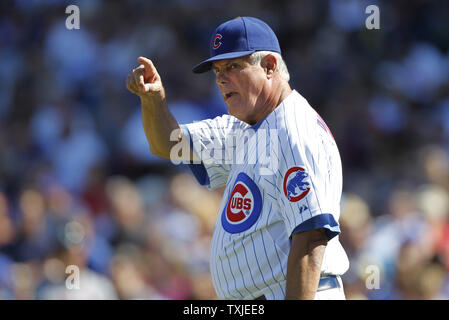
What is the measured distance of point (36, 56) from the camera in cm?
910

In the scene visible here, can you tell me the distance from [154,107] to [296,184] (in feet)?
2.86

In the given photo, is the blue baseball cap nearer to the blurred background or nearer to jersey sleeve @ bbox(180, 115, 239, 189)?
jersey sleeve @ bbox(180, 115, 239, 189)

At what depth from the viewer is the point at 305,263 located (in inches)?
98.3

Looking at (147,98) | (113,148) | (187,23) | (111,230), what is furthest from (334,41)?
(147,98)

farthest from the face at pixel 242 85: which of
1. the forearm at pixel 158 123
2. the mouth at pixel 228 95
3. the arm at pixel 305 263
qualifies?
the arm at pixel 305 263

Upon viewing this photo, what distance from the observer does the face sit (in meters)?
2.88

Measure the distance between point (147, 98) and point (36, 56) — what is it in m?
6.42

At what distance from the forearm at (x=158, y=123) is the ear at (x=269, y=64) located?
0.50 meters

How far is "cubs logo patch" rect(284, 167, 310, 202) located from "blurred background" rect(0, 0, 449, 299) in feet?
7.47

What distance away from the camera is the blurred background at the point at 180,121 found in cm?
537

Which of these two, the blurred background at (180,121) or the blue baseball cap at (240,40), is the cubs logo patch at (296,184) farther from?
the blurred background at (180,121)

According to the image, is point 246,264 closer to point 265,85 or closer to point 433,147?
point 265,85

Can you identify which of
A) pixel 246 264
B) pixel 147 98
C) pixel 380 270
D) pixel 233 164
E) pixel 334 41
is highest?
pixel 334 41

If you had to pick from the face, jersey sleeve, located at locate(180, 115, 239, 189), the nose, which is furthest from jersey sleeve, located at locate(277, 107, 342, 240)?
jersey sleeve, located at locate(180, 115, 239, 189)
